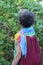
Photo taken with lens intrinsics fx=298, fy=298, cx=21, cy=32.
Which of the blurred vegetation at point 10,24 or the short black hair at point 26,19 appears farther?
the blurred vegetation at point 10,24

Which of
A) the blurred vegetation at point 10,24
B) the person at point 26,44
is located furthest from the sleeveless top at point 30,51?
the blurred vegetation at point 10,24

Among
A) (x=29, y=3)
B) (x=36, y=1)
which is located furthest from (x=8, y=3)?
(x=36, y=1)

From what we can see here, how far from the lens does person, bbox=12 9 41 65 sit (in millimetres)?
3818

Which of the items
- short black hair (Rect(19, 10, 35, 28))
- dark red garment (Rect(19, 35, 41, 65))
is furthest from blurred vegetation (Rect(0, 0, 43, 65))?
short black hair (Rect(19, 10, 35, 28))

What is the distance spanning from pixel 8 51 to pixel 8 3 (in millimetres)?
1683

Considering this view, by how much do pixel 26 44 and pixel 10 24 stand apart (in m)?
1.49

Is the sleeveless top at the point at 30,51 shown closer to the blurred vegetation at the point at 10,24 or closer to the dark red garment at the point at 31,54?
the dark red garment at the point at 31,54

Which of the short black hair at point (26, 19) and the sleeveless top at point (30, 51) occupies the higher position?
the short black hair at point (26, 19)

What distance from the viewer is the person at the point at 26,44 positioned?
3.82m

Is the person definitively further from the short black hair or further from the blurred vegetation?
the blurred vegetation

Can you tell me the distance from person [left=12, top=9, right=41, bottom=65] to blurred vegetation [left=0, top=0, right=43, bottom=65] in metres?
0.83

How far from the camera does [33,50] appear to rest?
390 cm

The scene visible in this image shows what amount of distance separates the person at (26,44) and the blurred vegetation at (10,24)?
32.8 inches

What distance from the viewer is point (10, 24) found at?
5281mm
